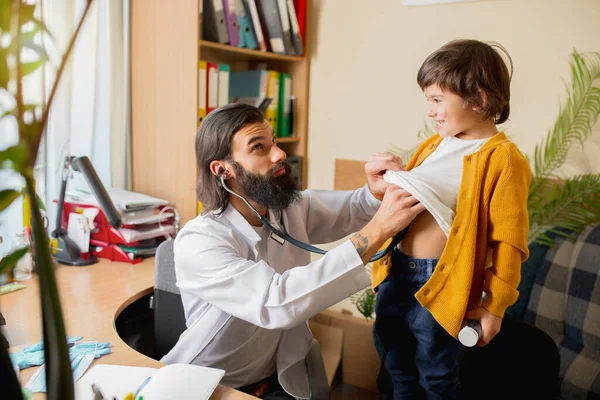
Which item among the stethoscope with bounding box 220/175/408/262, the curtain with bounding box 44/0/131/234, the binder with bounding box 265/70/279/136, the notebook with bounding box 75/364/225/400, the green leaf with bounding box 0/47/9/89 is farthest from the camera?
the binder with bounding box 265/70/279/136

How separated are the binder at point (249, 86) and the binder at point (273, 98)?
40 millimetres

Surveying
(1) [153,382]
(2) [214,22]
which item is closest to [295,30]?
(2) [214,22]

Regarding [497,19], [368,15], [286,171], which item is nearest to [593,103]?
[497,19]

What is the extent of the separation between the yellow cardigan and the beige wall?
4.22 ft

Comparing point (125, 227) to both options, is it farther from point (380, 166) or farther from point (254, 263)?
point (380, 166)

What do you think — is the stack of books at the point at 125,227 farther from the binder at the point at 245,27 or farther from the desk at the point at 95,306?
the binder at the point at 245,27

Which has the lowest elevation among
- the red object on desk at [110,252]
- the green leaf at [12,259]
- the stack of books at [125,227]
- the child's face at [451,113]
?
the red object on desk at [110,252]

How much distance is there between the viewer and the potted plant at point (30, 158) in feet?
1.65

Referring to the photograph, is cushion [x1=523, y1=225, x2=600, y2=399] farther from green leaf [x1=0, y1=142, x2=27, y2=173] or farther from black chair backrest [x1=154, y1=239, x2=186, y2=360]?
green leaf [x1=0, y1=142, x2=27, y2=173]

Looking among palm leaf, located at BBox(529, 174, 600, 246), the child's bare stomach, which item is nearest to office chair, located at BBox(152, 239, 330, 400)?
the child's bare stomach

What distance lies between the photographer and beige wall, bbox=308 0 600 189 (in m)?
2.33

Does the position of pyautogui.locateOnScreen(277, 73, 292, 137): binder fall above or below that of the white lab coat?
above

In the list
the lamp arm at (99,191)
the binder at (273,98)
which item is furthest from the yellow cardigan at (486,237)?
the binder at (273,98)

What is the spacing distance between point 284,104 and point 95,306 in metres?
1.62
